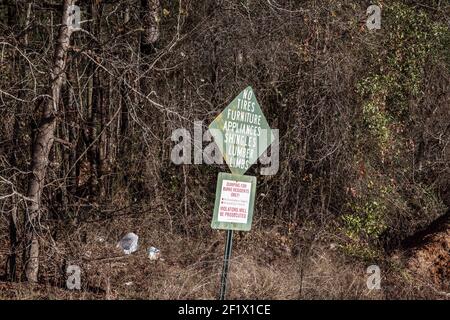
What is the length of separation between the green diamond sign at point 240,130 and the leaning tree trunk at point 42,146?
7.48 feet

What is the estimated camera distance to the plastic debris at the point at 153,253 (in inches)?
429

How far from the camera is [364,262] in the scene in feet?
35.4

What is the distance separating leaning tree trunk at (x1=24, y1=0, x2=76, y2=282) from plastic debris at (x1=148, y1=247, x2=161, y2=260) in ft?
6.12

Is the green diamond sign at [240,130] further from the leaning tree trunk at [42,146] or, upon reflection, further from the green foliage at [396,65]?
the green foliage at [396,65]

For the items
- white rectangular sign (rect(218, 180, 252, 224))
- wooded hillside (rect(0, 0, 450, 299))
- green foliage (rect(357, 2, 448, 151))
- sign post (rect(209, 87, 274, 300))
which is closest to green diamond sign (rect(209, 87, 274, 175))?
sign post (rect(209, 87, 274, 300))

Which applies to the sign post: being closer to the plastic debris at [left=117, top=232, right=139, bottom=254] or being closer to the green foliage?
the plastic debris at [left=117, top=232, right=139, bottom=254]

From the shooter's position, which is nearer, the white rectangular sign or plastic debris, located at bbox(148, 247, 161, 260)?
the white rectangular sign

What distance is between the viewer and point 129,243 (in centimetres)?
1098

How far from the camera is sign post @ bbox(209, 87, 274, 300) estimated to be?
7812 mm

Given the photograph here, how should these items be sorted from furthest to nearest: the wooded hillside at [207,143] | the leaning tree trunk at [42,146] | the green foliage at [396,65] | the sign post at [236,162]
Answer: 1. the green foliage at [396,65]
2. the wooded hillside at [207,143]
3. the leaning tree trunk at [42,146]
4. the sign post at [236,162]

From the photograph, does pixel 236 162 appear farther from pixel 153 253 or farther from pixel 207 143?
pixel 207 143

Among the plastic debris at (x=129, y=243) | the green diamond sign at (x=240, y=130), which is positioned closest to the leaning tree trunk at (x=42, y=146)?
the plastic debris at (x=129, y=243)

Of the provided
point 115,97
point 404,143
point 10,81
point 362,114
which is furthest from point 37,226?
point 404,143

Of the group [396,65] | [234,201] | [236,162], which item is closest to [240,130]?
[236,162]
